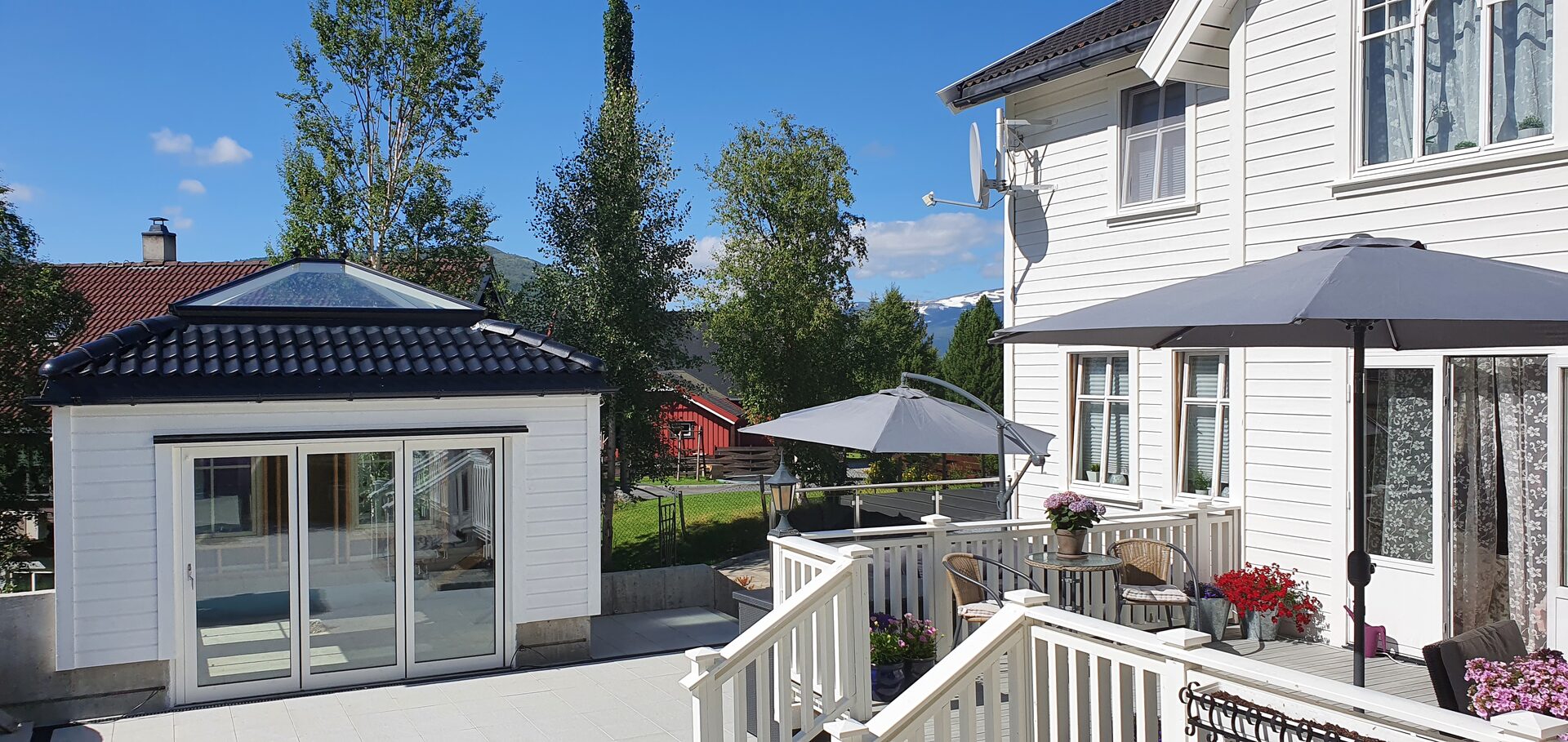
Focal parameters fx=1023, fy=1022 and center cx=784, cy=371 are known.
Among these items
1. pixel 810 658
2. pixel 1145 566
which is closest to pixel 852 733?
pixel 810 658

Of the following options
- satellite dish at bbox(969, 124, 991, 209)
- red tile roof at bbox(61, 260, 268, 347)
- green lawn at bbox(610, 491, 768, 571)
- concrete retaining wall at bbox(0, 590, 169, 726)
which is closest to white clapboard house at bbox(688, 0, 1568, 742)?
satellite dish at bbox(969, 124, 991, 209)

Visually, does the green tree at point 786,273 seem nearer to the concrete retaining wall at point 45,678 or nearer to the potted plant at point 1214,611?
the potted plant at point 1214,611

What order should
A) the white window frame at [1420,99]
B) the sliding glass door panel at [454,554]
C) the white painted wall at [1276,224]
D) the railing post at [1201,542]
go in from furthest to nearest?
Answer: the sliding glass door panel at [454,554], the railing post at [1201,542], the white painted wall at [1276,224], the white window frame at [1420,99]

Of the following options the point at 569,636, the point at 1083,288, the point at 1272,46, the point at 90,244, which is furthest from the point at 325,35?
the point at 90,244

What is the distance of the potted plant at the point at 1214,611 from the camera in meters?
8.03

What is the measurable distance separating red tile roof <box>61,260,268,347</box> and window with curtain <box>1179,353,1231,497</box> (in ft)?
71.0

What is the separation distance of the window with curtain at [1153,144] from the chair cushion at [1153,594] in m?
4.15

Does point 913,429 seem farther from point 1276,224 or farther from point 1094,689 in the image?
point 1094,689

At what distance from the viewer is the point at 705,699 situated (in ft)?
18.5

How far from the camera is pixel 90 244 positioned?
44.3 m

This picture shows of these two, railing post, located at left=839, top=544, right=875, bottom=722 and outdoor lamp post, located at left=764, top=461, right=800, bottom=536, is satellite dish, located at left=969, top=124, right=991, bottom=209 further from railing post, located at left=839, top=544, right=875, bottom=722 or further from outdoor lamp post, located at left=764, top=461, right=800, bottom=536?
railing post, located at left=839, top=544, right=875, bottom=722

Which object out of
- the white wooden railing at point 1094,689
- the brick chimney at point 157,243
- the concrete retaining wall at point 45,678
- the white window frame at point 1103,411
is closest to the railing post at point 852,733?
the white wooden railing at point 1094,689

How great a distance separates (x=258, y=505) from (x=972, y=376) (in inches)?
893

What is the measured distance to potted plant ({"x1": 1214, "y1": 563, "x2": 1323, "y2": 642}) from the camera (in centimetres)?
796
